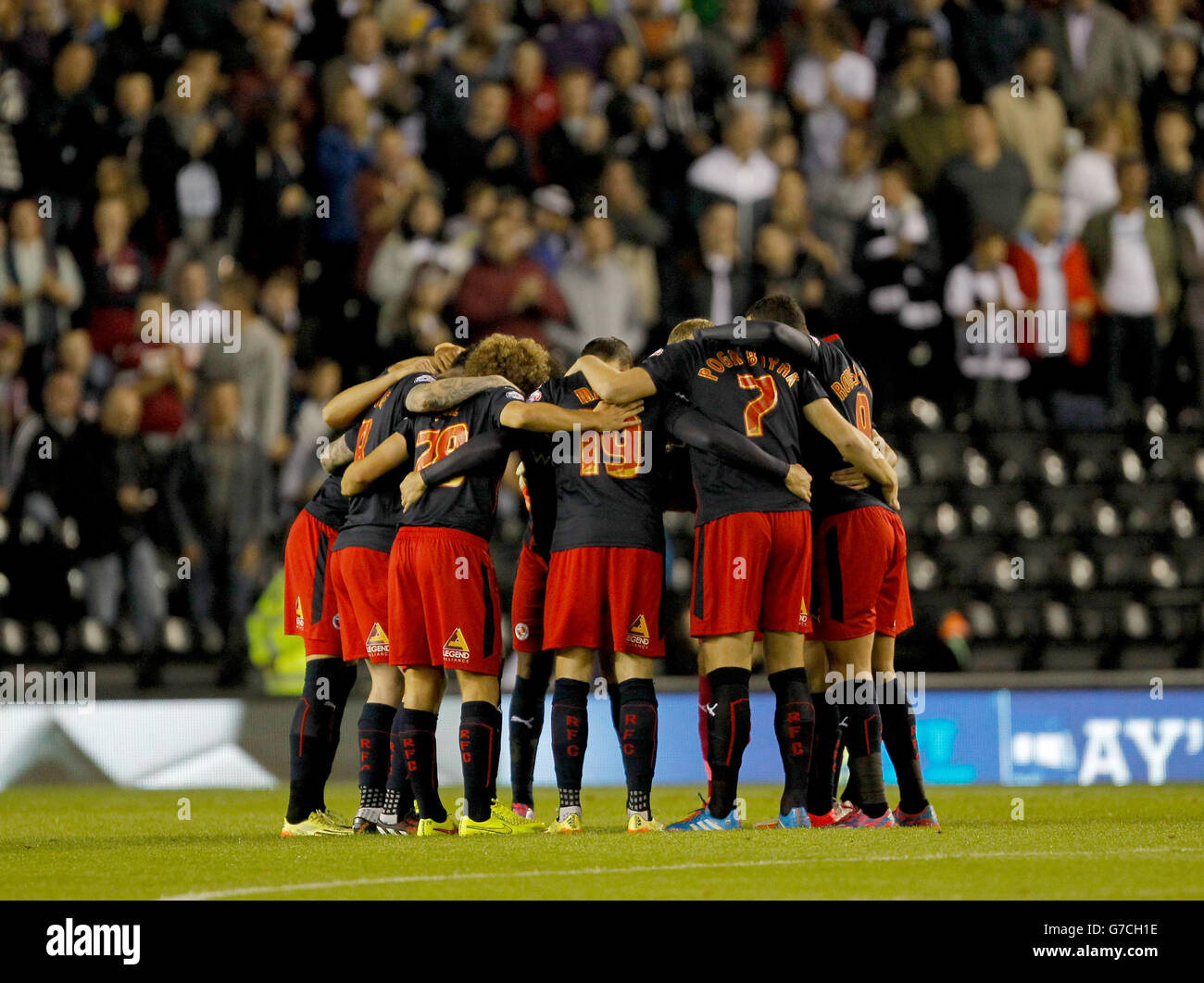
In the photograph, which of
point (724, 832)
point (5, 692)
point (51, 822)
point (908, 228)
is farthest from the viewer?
point (908, 228)

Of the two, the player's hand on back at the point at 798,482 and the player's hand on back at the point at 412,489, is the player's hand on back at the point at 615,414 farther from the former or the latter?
the player's hand on back at the point at 412,489

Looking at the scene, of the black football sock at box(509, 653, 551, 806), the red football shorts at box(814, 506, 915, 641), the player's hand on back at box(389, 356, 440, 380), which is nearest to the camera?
the red football shorts at box(814, 506, 915, 641)

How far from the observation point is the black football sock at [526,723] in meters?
8.89

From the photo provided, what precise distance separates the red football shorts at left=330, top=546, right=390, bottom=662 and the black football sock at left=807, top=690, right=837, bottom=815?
2.10 meters

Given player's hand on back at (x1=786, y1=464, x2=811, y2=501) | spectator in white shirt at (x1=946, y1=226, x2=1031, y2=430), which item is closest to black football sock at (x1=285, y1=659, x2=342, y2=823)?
player's hand on back at (x1=786, y1=464, x2=811, y2=501)

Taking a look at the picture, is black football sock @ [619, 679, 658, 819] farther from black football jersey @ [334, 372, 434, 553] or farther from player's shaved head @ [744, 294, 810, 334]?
player's shaved head @ [744, 294, 810, 334]

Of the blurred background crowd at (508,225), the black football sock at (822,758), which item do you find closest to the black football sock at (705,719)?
the black football sock at (822,758)

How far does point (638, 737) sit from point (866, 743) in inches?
44.4

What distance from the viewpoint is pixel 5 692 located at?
42.7 ft

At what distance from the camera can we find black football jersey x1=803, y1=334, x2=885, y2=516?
28.6 feet

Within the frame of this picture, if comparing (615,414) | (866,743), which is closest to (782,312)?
(615,414)

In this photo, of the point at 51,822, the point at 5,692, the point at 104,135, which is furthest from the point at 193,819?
the point at 104,135
